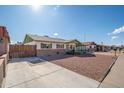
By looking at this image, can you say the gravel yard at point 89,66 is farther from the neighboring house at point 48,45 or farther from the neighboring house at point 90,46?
the neighboring house at point 90,46

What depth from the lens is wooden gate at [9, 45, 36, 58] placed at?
1317 cm

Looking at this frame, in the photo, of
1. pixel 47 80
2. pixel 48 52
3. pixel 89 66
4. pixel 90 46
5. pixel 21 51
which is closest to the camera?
pixel 47 80

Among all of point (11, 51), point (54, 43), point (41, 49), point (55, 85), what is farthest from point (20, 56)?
point (55, 85)

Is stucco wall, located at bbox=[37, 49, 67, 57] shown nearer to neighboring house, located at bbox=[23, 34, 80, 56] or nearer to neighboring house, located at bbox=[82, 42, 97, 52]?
neighboring house, located at bbox=[23, 34, 80, 56]

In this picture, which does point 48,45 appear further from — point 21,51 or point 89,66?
point 89,66

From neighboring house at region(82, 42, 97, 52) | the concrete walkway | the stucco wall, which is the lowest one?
the concrete walkway

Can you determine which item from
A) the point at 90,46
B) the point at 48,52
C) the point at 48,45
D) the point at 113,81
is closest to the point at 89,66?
the point at 113,81

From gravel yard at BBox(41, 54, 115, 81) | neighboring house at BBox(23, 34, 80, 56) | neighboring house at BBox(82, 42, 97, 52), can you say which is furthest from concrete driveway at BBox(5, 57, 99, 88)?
neighboring house at BBox(82, 42, 97, 52)

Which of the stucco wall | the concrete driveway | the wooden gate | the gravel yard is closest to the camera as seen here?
the concrete driveway

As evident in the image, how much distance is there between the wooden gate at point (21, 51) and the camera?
13.2 metres

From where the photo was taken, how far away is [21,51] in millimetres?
13938

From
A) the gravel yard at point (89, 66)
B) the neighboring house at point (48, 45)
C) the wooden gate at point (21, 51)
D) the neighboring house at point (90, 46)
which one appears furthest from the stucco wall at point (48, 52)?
the neighboring house at point (90, 46)
